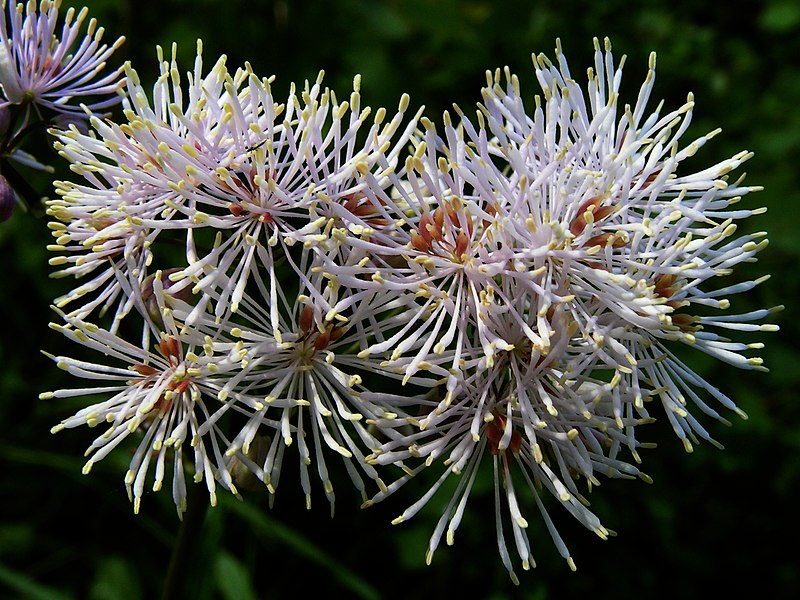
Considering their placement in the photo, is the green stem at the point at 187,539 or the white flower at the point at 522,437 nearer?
the white flower at the point at 522,437

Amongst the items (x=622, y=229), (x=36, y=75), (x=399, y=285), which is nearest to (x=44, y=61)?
(x=36, y=75)

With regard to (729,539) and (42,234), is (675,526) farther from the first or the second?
(42,234)

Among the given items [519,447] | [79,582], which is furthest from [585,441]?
[79,582]

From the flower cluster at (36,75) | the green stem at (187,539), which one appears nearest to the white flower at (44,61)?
the flower cluster at (36,75)

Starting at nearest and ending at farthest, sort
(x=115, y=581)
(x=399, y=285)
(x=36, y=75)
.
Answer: (x=399, y=285) → (x=36, y=75) → (x=115, y=581)

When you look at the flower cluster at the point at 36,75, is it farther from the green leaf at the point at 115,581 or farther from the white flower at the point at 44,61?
the green leaf at the point at 115,581

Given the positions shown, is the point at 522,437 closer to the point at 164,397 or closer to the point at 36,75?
the point at 164,397
